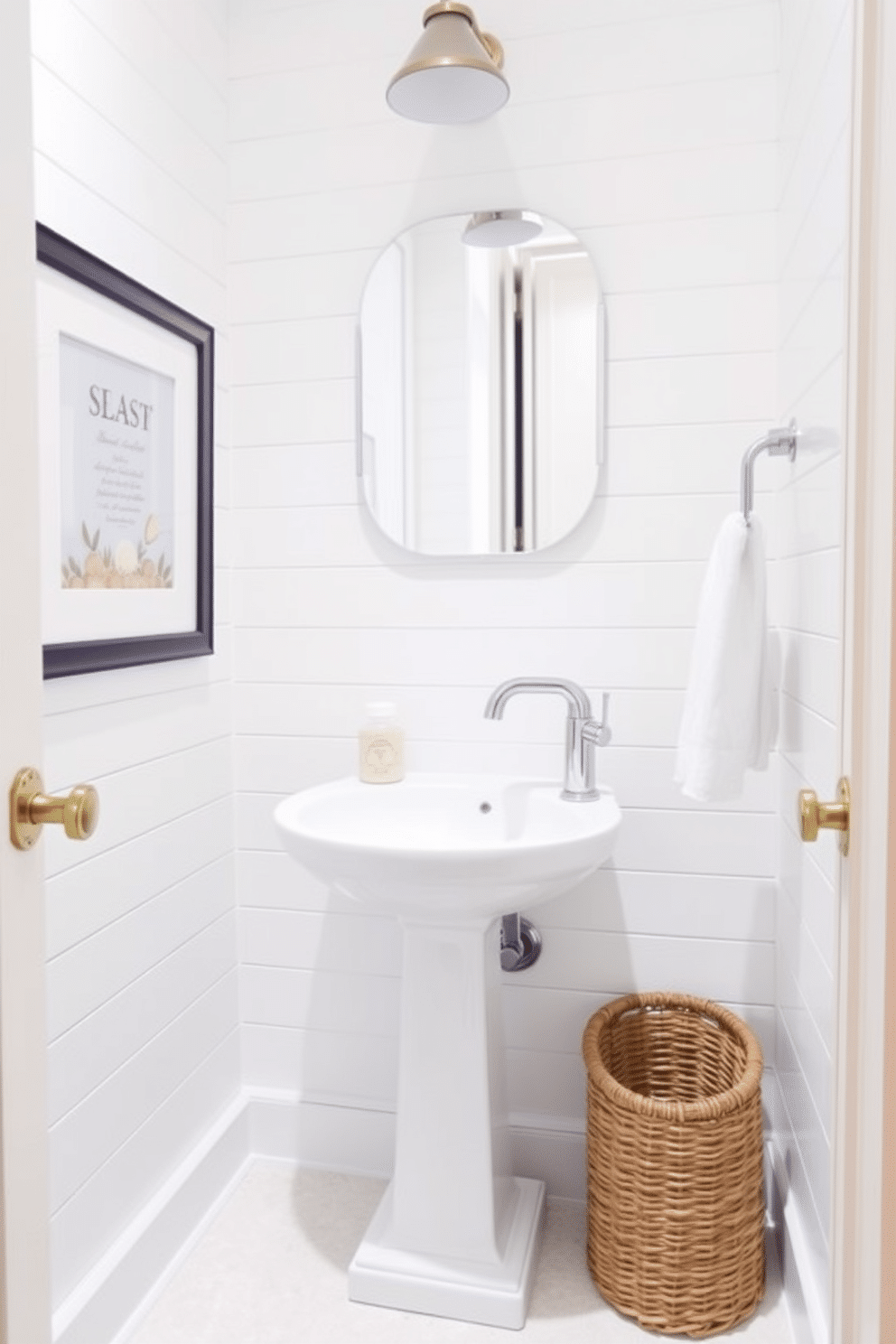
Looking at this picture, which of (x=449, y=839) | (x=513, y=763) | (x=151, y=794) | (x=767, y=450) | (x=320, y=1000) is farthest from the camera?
(x=320, y=1000)

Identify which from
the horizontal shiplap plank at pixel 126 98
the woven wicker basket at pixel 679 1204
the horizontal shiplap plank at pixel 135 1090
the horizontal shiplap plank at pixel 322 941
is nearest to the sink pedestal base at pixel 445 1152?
the woven wicker basket at pixel 679 1204

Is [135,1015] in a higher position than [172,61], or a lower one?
lower

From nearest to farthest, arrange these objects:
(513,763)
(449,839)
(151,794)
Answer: (151,794)
(449,839)
(513,763)

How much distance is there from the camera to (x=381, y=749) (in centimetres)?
177

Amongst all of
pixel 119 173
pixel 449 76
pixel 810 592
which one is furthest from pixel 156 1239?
pixel 449 76

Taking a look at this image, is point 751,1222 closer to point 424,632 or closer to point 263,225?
point 424,632

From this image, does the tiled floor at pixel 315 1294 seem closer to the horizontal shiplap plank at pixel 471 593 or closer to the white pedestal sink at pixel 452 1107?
the white pedestal sink at pixel 452 1107

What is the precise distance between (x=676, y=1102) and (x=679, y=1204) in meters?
0.14

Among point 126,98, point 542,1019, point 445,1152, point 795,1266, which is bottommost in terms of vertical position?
point 795,1266

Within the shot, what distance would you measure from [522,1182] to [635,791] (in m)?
0.75

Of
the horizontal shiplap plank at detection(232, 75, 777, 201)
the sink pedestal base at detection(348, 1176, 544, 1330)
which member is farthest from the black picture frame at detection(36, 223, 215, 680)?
the sink pedestal base at detection(348, 1176, 544, 1330)

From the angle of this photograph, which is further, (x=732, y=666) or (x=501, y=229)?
(x=501, y=229)

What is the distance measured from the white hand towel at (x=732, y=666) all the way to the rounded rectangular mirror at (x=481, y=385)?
1.11ft

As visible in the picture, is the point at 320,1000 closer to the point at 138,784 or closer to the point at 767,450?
the point at 138,784
